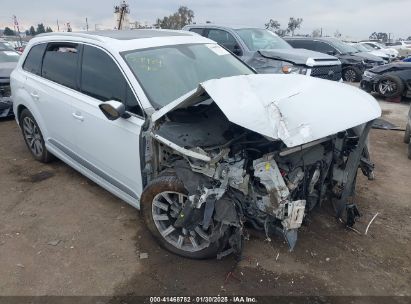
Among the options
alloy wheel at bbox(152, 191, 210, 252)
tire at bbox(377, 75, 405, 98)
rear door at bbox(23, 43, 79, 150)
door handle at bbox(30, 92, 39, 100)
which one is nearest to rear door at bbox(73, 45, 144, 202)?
rear door at bbox(23, 43, 79, 150)

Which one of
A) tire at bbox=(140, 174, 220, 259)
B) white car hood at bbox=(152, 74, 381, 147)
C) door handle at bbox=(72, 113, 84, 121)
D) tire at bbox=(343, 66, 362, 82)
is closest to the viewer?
white car hood at bbox=(152, 74, 381, 147)

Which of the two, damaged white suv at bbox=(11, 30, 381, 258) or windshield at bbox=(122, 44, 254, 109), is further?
windshield at bbox=(122, 44, 254, 109)

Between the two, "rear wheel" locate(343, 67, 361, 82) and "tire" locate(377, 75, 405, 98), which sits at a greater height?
"tire" locate(377, 75, 405, 98)

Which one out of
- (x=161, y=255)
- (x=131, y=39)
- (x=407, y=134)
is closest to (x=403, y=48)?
(x=407, y=134)

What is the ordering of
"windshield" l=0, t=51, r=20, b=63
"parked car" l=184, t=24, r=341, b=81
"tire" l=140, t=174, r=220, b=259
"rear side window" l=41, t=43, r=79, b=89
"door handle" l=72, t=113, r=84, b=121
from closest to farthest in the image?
"tire" l=140, t=174, r=220, b=259 → "door handle" l=72, t=113, r=84, b=121 → "rear side window" l=41, t=43, r=79, b=89 → "parked car" l=184, t=24, r=341, b=81 → "windshield" l=0, t=51, r=20, b=63

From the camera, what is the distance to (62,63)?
4.32m

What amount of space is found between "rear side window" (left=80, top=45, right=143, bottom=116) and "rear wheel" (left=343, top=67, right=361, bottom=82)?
12.7m

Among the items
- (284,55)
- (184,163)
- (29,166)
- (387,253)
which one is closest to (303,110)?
(184,163)

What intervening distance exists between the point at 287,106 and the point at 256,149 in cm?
52

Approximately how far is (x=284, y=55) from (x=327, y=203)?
16.1ft

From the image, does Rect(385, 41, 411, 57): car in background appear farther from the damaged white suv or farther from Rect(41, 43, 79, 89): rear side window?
Rect(41, 43, 79, 89): rear side window

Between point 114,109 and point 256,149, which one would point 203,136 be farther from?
point 114,109

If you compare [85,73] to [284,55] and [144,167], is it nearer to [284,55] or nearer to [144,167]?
[144,167]

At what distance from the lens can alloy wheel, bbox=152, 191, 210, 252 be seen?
10.1ft
